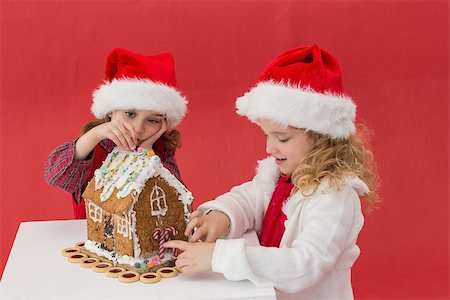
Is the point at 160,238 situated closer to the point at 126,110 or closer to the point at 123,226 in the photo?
the point at 123,226

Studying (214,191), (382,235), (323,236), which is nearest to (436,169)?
(382,235)

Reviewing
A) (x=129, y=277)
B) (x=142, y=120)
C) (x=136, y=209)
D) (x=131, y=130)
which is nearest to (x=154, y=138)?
(x=142, y=120)

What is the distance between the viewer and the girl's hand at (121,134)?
2.27m

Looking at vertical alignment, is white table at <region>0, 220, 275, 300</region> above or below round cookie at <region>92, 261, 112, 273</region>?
below

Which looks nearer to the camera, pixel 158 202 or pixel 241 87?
pixel 158 202

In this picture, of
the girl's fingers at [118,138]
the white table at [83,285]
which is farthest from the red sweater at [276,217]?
the girl's fingers at [118,138]

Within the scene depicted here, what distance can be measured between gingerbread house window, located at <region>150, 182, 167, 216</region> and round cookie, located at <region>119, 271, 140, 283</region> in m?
0.15

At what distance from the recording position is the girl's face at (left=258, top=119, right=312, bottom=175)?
227cm

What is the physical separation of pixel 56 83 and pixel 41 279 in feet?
5.79

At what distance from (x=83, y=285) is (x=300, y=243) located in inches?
20.6

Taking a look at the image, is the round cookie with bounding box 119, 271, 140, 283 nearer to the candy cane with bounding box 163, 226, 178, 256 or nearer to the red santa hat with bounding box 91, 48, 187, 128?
the candy cane with bounding box 163, 226, 178, 256

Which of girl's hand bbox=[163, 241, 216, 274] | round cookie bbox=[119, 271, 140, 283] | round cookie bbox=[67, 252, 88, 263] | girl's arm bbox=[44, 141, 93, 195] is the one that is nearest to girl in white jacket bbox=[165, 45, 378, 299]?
girl's hand bbox=[163, 241, 216, 274]

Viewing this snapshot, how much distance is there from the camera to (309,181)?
2.24 m

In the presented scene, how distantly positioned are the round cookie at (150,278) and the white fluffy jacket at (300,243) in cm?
14
